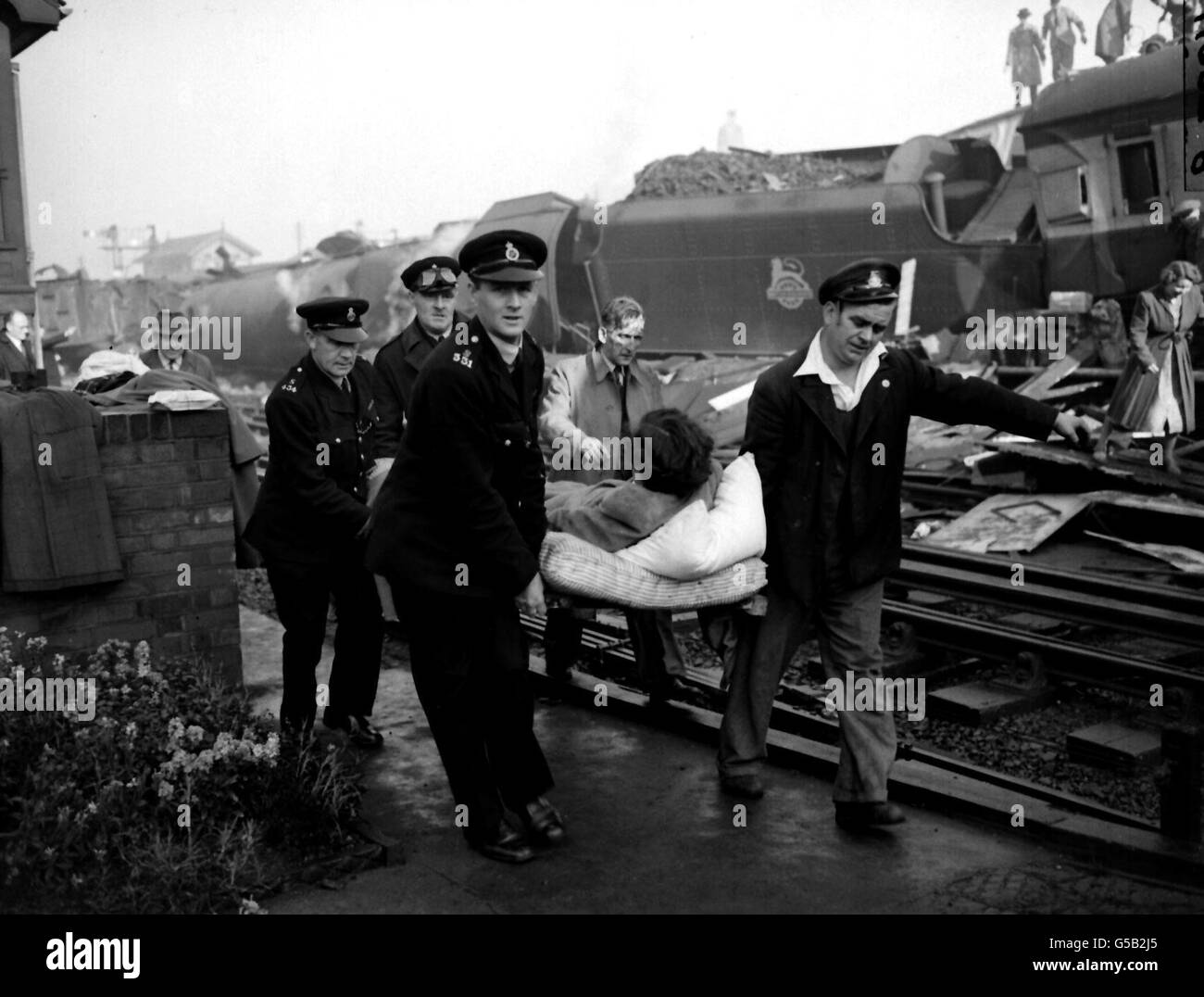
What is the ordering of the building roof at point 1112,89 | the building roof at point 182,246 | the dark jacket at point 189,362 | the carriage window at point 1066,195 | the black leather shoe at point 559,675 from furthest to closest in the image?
the building roof at point 182,246 < the carriage window at point 1066,195 < the building roof at point 1112,89 < the dark jacket at point 189,362 < the black leather shoe at point 559,675

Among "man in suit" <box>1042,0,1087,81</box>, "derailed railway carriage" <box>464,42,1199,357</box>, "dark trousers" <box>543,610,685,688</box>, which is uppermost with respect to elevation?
"man in suit" <box>1042,0,1087,81</box>

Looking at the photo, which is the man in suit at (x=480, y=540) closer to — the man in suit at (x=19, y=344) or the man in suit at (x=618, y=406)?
the man in suit at (x=618, y=406)

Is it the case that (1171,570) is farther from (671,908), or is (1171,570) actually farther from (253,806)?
(253,806)

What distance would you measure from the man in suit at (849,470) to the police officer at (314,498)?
5.59 ft

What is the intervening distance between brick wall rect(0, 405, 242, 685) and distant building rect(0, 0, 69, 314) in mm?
3832

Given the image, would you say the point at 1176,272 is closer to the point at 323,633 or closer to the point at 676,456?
the point at 676,456

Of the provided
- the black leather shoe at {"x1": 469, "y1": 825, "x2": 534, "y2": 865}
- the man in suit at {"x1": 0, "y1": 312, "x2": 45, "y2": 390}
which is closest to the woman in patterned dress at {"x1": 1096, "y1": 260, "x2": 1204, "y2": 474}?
the black leather shoe at {"x1": 469, "y1": 825, "x2": 534, "y2": 865}

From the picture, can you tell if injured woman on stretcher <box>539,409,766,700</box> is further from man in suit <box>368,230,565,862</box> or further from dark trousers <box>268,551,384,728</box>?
dark trousers <box>268,551,384,728</box>

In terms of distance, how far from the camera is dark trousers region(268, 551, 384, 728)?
5.18 meters

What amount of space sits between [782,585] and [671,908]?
4.25 feet

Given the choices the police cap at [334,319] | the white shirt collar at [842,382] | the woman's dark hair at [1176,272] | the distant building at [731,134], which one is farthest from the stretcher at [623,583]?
the distant building at [731,134]

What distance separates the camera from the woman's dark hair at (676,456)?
465cm

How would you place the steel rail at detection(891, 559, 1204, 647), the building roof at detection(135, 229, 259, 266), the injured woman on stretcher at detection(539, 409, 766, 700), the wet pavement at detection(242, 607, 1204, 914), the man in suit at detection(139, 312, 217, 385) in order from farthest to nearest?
the building roof at detection(135, 229, 259, 266), the man in suit at detection(139, 312, 217, 385), the steel rail at detection(891, 559, 1204, 647), the injured woman on stretcher at detection(539, 409, 766, 700), the wet pavement at detection(242, 607, 1204, 914)
